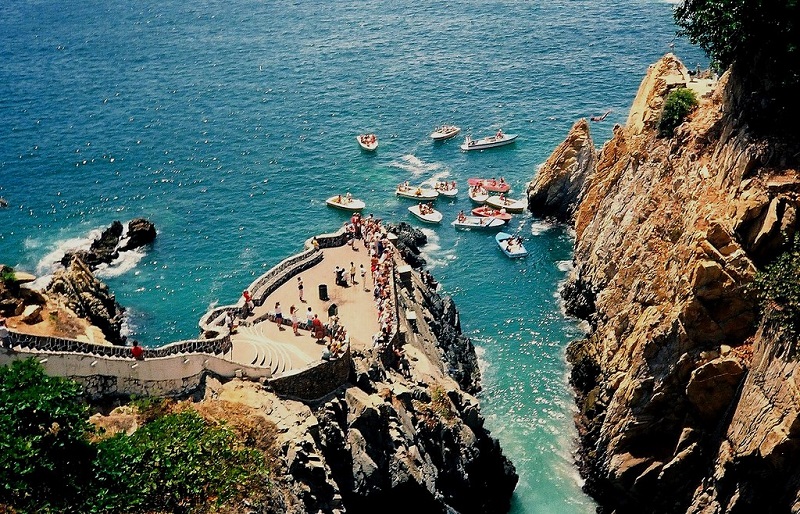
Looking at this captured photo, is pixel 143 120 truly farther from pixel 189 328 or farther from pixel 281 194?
pixel 189 328

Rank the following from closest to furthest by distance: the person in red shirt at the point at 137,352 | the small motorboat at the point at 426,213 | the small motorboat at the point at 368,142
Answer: the person in red shirt at the point at 137,352 < the small motorboat at the point at 426,213 < the small motorboat at the point at 368,142

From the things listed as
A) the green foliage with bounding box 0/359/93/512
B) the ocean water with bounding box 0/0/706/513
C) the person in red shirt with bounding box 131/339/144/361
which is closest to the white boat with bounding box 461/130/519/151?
the ocean water with bounding box 0/0/706/513

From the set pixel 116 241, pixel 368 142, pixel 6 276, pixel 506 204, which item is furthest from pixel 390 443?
pixel 368 142

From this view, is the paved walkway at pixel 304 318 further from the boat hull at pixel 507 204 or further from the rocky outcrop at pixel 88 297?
the boat hull at pixel 507 204

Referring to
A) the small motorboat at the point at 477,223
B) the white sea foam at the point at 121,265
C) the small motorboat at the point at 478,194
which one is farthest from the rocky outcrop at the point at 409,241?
the white sea foam at the point at 121,265

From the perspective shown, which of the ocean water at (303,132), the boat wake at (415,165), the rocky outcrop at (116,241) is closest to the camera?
the ocean water at (303,132)

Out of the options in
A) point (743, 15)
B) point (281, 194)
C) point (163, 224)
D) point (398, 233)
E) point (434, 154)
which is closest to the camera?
point (743, 15)

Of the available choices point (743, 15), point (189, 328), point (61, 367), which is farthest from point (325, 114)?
point (61, 367)
